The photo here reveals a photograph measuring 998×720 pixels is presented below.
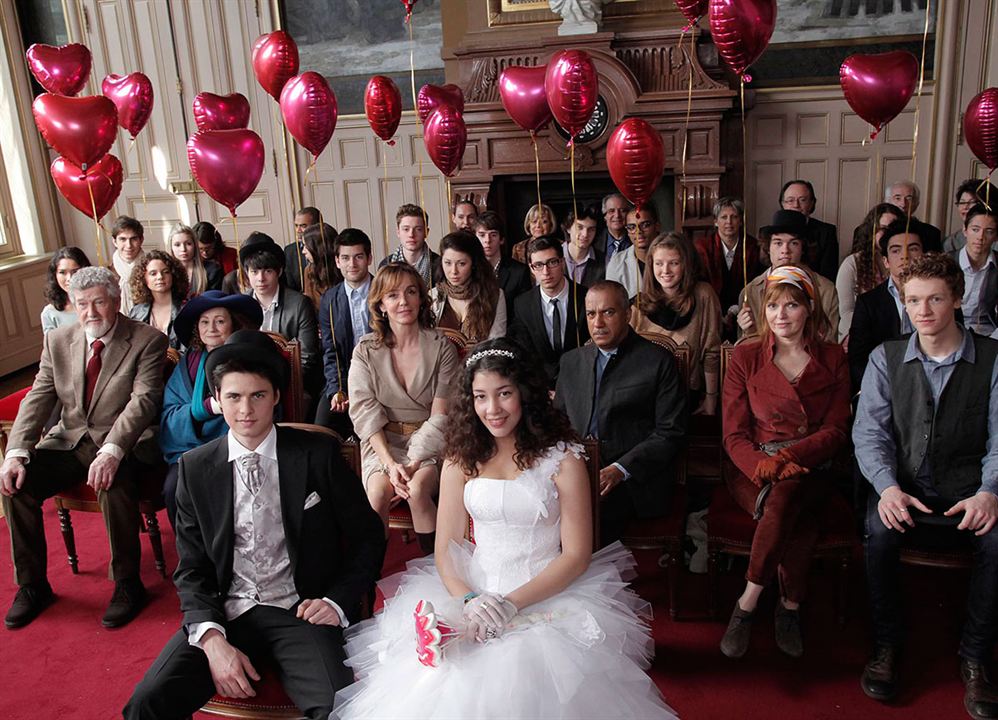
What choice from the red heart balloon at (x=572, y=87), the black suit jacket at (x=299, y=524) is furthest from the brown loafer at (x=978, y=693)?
the red heart balloon at (x=572, y=87)

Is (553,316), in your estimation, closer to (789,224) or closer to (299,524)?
(789,224)

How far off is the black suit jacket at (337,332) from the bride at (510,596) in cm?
205

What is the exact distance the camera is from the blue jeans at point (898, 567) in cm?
263

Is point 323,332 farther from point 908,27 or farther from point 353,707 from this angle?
point 908,27

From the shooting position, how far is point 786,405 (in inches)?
120

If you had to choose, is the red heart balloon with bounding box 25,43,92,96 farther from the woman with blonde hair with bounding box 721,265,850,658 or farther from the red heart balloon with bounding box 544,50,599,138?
the woman with blonde hair with bounding box 721,265,850,658

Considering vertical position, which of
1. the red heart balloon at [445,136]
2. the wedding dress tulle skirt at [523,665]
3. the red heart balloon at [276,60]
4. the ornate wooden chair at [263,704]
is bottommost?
the ornate wooden chair at [263,704]

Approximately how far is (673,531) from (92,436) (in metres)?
2.47

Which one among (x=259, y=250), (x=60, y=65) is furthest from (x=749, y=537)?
(x=60, y=65)

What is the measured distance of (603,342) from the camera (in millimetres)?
3227

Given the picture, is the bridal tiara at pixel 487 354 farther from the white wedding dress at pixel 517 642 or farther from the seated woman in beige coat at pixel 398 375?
the seated woman in beige coat at pixel 398 375

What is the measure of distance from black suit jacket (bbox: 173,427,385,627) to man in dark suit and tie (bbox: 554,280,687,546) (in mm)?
988

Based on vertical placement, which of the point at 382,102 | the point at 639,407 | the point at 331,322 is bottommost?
the point at 639,407

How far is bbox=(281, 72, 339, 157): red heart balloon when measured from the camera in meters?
4.76
